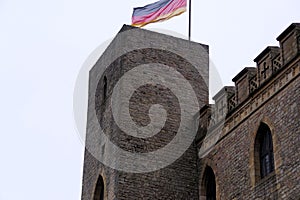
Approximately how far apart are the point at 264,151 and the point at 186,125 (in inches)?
173

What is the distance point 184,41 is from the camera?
77.6 ft

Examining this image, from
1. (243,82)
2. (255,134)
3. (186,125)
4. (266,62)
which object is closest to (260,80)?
(266,62)

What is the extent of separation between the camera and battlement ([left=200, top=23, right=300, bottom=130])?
17109 millimetres

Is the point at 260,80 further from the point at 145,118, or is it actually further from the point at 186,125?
the point at 145,118

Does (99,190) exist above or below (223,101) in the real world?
below

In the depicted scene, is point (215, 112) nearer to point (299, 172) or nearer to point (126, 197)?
point (126, 197)

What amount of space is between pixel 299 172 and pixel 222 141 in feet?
13.1

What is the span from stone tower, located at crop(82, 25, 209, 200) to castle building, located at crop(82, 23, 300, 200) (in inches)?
1.2

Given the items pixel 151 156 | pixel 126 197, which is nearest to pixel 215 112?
pixel 151 156

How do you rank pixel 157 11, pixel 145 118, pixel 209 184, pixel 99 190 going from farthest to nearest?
pixel 157 11 < pixel 99 190 < pixel 145 118 < pixel 209 184

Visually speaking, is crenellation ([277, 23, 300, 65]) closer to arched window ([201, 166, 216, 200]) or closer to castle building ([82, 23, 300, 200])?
castle building ([82, 23, 300, 200])

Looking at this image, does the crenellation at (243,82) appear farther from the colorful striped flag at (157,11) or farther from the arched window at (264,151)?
the colorful striped flag at (157,11)

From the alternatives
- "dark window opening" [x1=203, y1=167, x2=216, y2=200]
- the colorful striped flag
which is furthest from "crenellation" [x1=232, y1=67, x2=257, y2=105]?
the colorful striped flag

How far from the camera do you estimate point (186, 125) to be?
21.9 m
